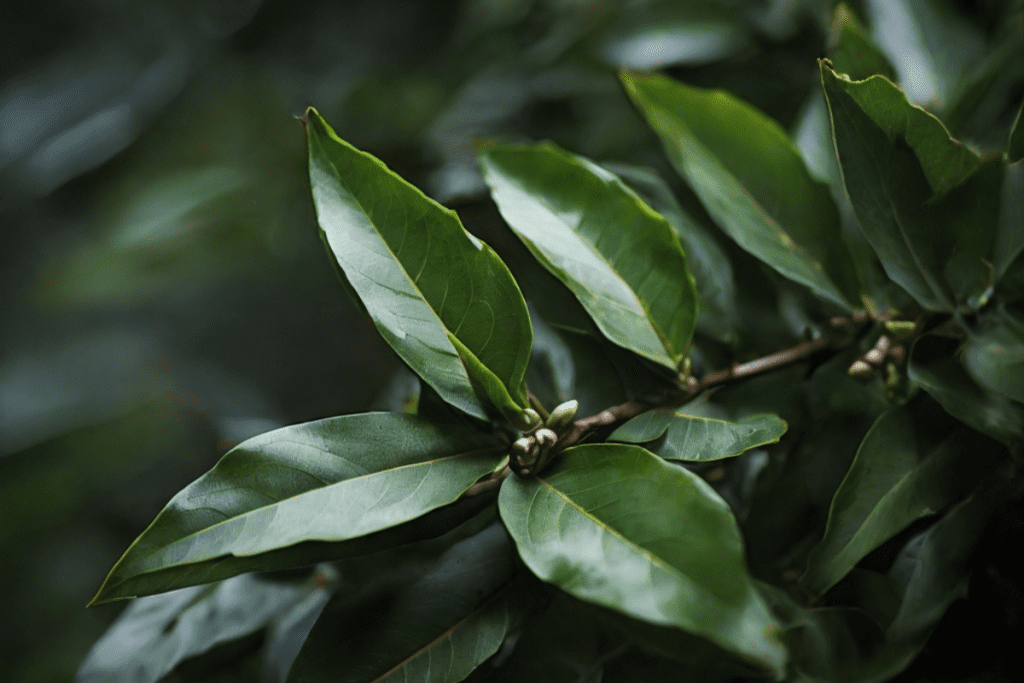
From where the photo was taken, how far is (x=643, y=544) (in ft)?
0.92

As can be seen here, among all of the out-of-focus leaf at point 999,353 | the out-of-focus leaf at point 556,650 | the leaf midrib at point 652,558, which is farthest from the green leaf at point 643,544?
the out-of-focus leaf at point 999,353

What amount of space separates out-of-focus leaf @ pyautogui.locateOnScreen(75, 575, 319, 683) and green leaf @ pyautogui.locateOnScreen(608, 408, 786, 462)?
0.33 meters

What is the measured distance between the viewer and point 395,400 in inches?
24.0

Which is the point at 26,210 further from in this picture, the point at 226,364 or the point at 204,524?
the point at 204,524

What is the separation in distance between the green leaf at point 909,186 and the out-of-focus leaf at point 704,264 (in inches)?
4.4

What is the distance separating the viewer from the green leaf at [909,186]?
14.1 inches

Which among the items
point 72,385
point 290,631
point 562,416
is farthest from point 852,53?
point 72,385

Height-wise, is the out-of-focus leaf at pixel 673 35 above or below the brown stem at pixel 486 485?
above

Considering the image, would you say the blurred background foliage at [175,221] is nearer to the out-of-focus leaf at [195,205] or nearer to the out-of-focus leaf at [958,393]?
the out-of-focus leaf at [195,205]

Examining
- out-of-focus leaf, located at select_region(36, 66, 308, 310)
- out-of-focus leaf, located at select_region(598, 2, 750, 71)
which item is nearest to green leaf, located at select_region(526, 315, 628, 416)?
out-of-focus leaf, located at select_region(598, 2, 750, 71)

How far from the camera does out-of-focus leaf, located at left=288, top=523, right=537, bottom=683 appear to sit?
360 millimetres

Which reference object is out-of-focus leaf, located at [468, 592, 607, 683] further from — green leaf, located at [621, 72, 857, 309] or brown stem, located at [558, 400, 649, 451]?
green leaf, located at [621, 72, 857, 309]

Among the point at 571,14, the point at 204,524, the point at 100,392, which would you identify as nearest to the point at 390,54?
the point at 571,14

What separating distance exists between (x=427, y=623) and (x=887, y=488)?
27cm
